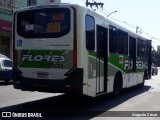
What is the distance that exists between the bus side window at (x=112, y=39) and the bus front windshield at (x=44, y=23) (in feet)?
10.8

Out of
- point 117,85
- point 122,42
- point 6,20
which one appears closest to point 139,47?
point 122,42

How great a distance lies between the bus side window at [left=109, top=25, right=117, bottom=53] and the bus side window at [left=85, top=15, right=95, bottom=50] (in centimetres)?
215

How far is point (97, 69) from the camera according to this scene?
1189cm

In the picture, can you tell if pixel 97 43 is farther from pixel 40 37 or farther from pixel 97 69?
pixel 40 37

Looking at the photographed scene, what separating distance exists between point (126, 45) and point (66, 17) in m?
6.12

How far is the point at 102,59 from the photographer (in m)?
12.6

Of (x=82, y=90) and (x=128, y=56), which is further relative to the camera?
(x=128, y=56)

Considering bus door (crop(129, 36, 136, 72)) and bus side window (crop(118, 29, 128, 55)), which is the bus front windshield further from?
bus door (crop(129, 36, 136, 72))

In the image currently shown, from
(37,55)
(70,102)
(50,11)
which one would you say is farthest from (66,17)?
(70,102)

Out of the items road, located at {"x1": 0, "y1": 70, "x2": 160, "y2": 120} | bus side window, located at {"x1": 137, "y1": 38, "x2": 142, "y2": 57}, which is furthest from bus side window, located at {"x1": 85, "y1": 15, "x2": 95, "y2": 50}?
bus side window, located at {"x1": 137, "y1": 38, "x2": 142, "y2": 57}

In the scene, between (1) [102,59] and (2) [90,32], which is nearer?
(2) [90,32]

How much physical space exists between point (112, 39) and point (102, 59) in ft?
5.18

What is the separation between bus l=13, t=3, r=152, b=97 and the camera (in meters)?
10.5

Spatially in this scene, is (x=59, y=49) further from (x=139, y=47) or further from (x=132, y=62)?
(x=139, y=47)
